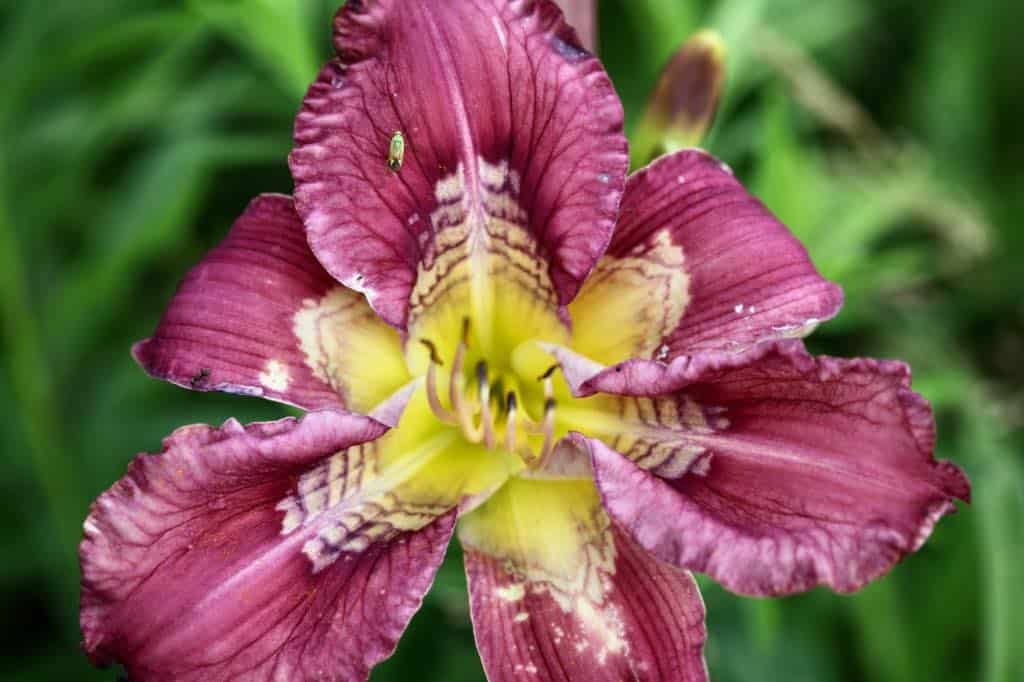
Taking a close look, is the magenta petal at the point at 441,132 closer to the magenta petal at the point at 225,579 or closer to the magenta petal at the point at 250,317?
the magenta petal at the point at 250,317

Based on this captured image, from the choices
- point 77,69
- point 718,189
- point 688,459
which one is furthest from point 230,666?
point 77,69

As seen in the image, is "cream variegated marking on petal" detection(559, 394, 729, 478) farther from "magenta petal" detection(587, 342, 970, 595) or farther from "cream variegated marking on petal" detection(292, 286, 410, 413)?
"cream variegated marking on petal" detection(292, 286, 410, 413)

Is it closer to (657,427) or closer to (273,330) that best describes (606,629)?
(657,427)

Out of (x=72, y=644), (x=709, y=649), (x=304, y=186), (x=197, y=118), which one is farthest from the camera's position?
(x=197, y=118)

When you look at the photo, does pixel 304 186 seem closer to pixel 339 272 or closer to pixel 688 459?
pixel 339 272

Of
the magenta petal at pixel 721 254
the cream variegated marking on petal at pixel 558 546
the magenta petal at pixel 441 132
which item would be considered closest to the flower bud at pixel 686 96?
the magenta petal at pixel 721 254
